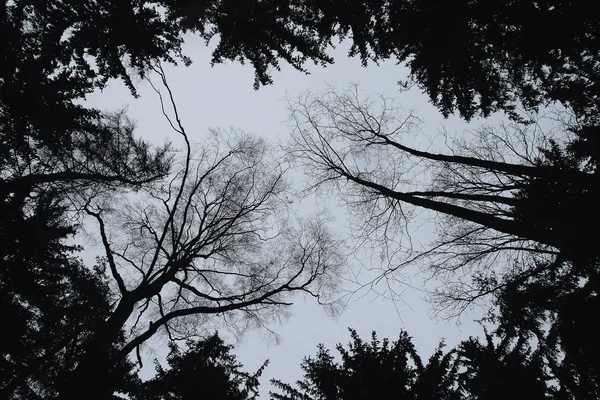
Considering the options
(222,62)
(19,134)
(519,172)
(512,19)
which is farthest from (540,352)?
(19,134)

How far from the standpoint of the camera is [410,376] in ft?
18.5

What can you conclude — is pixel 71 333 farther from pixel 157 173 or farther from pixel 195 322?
pixel 157 173

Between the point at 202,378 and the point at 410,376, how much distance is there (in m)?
4.12

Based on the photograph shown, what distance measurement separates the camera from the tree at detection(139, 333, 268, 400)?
5625 millimetres

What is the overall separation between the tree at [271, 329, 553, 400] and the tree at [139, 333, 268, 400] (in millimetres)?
1069

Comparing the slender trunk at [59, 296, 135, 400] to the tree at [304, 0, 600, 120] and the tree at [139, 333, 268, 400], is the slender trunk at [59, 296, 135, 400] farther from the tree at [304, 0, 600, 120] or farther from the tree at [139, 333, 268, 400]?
the tree at [304, 0, 600, 120]

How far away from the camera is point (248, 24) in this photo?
3883mm

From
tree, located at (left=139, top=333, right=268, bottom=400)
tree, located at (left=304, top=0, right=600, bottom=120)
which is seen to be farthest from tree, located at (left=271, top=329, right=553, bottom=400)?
tree, located at (left=304, top=0, right=600, bottom=120)

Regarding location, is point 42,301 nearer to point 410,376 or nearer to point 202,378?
point 202,378

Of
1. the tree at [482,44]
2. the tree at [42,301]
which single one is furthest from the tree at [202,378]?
the tree at [482,44]

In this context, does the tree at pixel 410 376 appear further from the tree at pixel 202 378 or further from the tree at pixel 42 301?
the tree at pixel 42 301

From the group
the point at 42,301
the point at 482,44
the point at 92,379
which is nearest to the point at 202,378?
the point at 92,379

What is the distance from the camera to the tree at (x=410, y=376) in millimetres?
5285

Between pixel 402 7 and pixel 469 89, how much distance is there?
174 centimetres
